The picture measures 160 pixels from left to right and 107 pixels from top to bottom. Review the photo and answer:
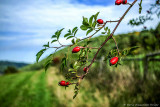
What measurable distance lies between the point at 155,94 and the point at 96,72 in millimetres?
3036

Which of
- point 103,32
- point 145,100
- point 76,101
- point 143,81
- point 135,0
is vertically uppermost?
point 135,0

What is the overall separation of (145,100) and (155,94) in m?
0.25

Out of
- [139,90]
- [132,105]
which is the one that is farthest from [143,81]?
[132,105]

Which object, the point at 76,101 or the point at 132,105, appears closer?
the point at 132,105

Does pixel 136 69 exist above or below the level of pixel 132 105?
above

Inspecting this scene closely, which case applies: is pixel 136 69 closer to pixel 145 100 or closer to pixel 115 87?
pixel 115 87

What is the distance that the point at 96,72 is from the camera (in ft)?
19.4

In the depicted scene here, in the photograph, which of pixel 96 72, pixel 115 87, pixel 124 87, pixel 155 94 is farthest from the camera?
pixel 96 72

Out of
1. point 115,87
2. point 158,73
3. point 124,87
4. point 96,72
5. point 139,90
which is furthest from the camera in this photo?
point 96,72

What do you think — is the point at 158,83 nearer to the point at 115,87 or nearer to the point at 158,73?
the point at 158,73

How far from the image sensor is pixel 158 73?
3436mm

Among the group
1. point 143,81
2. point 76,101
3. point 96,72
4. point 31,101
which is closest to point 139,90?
point 143,81

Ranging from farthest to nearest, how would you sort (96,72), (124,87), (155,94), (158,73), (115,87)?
(96,72), (115,87), (124,87), (158,73), (155,94)

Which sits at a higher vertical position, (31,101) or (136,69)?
(136,69)
